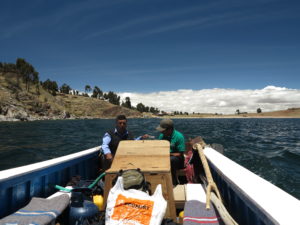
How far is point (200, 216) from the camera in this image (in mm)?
2564

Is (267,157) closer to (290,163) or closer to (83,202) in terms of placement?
(290,163)

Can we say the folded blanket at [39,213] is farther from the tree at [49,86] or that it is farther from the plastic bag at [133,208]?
the tree at [49,86]

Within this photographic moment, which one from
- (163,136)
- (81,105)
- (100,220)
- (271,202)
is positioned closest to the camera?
(271,202)

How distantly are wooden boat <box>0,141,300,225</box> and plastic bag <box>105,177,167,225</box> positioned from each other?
A: 40.6 inches

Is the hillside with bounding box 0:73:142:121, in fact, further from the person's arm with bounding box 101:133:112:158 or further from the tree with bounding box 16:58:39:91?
the person's arm with bounding box 101:133:112:158

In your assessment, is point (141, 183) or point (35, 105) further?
point (35, 105)

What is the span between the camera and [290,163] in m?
9.85

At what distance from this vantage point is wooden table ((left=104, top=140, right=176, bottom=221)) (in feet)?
9.94

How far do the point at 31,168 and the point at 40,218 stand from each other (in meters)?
1.06

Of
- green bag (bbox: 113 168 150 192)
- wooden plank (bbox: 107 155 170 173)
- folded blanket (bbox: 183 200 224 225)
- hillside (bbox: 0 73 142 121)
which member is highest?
hillside (bbox: 0 73 142 121)

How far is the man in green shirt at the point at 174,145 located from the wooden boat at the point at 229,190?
687 mm

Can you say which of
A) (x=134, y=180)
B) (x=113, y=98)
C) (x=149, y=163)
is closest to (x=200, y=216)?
(x=134, y=180)

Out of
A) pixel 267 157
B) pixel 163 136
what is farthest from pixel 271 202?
pixel 267 157

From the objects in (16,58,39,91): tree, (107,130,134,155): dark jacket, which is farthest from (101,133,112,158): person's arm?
(16,58,39,91): tree
